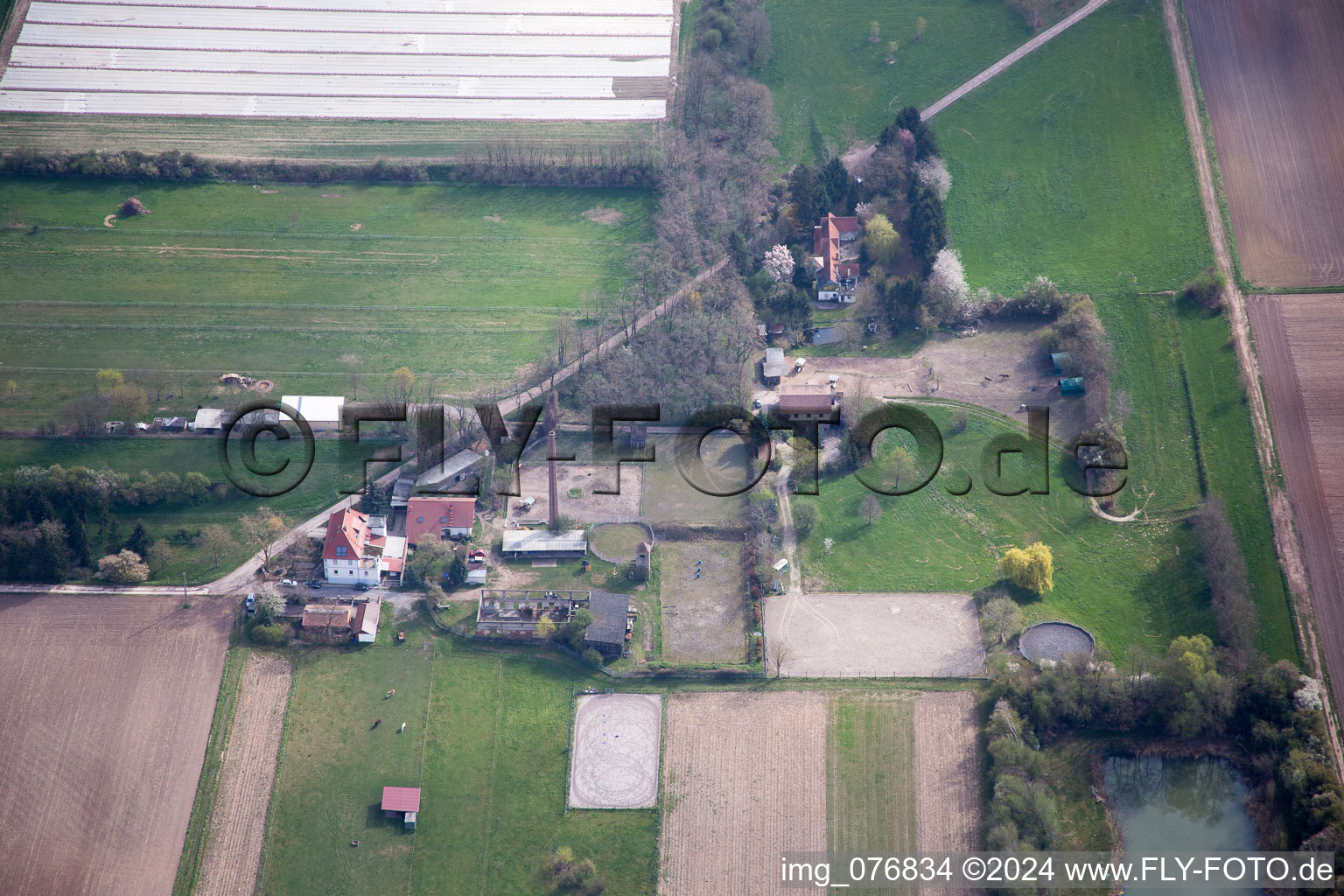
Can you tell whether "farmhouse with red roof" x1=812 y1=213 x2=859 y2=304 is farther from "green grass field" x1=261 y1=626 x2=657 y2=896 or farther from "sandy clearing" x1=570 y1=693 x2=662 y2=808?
"green grass field" x1=261 y1=626 x2=657 y2=896

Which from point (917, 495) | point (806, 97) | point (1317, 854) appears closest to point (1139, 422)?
point (917, 495)

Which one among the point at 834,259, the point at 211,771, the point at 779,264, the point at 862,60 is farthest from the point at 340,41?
the point at 211,771

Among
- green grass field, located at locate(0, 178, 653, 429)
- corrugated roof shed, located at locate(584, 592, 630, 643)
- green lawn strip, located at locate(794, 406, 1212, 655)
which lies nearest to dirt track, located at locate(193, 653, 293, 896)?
corrugated roof shed, located at locate(584, 592, 630, 643)

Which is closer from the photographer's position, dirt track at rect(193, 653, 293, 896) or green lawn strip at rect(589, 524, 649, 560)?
dirt track at rect(193, 653, 293, 896)

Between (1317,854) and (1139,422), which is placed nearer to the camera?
(1317,854)

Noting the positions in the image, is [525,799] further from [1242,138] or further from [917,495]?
[1242,138]

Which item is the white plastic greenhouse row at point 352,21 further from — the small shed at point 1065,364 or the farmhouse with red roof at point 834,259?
the small shed at point 1065,364

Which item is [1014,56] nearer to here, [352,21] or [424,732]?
[352,21]
